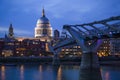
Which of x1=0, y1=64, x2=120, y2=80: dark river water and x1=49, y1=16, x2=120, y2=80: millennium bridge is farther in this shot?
x1=0, y1=64, x2=120, y2=80: dark river water

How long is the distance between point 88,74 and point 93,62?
245cm

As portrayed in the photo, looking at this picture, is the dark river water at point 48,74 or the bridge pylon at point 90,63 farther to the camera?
the dark river water at point 48,74

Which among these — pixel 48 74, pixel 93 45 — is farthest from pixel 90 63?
pixel 48 74

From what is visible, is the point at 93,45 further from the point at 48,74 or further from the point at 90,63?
the point at 48,74

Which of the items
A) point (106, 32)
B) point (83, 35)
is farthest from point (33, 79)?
point (106, 32)

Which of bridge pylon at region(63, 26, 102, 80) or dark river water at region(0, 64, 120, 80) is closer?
bridge pylon at region(63, 26, 102, 80)

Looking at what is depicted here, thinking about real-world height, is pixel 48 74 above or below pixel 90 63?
below

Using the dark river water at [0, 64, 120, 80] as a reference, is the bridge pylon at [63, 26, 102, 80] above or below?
above

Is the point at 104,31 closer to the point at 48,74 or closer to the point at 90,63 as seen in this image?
the point at 90,63

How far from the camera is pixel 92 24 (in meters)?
70.9

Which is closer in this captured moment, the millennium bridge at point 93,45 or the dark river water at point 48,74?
Result: the millennium bridge at point 93,45

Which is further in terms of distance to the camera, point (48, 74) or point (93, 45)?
point (48, 74)

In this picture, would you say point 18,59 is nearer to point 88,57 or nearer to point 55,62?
point 55,62

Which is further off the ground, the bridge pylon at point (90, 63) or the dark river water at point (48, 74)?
the bridge pylon at point (90, 63)
